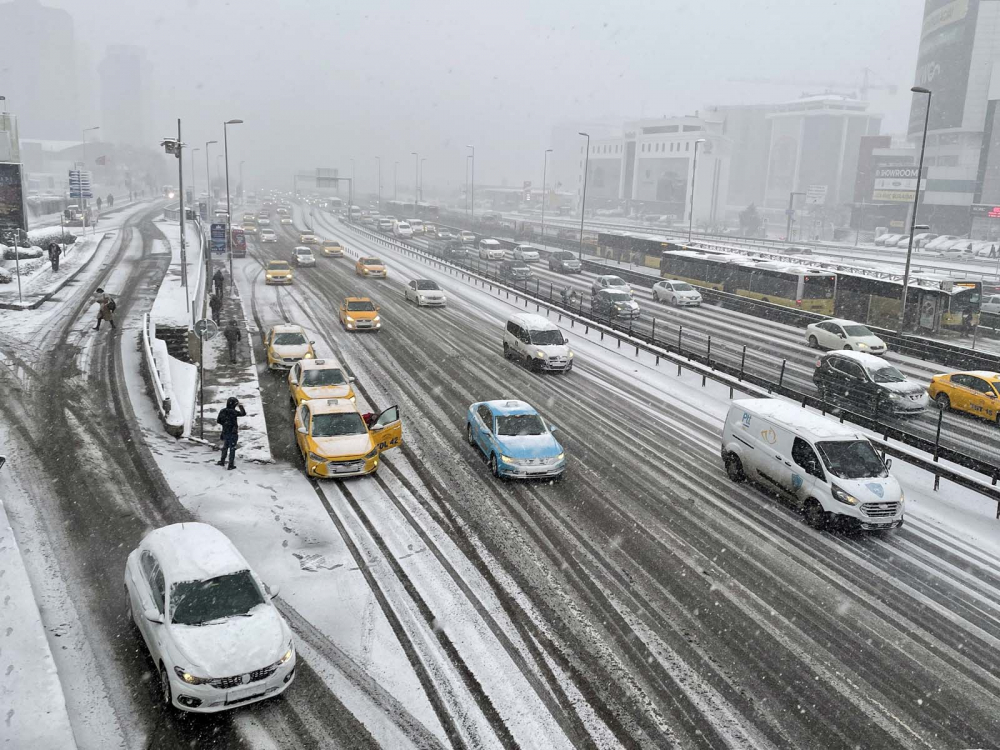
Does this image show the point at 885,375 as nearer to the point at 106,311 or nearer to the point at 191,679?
the point at 191,679

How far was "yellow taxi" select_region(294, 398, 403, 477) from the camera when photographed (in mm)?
15688

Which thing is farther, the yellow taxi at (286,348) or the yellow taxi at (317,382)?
the yellow taxi at (286,348)

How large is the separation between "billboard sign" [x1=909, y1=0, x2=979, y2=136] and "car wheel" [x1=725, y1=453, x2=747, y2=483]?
123539 mm

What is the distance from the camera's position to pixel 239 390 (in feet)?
72.9

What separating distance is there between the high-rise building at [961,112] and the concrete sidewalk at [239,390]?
109344 millimetres

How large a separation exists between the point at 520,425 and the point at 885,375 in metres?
12.0

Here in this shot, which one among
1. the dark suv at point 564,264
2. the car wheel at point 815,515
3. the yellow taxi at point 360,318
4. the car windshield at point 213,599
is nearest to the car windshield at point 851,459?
the car wheel at point 815,515

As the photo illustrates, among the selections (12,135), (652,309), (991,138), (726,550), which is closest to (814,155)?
(991,138)

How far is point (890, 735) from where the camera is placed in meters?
8.80

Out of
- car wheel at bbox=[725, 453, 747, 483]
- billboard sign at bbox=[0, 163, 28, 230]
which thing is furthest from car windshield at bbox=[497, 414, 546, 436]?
billboard sign at bbox=[0, 163, 28, 230]

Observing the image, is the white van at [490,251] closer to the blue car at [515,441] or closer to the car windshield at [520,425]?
the blue car at [515,441]

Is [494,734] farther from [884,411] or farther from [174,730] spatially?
[884,411]

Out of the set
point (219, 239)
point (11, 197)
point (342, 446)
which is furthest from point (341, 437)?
point (11, 197)

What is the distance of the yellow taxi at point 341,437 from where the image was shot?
51.5 ft
